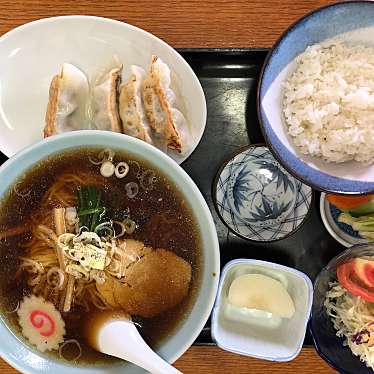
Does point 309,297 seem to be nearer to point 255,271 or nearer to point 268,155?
point 255,271

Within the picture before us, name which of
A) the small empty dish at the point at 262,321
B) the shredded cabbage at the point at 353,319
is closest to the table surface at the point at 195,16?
the small empty dish at the point at 262,321

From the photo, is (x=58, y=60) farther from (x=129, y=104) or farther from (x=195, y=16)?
(x=195, y=16)

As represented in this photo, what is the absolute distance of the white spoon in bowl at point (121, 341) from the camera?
158cm

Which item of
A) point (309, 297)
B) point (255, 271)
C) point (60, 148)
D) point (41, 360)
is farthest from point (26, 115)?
point (309, 297)

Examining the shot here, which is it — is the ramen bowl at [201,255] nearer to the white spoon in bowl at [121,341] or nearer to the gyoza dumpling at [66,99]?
the white spoon in bowl at [121,341]

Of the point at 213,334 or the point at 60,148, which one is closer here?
the point at 60,148

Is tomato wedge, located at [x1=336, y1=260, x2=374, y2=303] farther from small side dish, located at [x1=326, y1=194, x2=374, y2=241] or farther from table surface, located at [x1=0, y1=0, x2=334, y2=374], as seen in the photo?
table surface, located at [x1=0, y1=0, x2=334, y2=374]

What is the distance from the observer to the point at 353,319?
73.4 inches

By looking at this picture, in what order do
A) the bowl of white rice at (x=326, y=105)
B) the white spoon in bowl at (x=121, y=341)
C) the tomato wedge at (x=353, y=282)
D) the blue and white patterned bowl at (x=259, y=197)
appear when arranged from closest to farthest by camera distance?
the white spoon in bowl at (x=121, y=341), the bowl of white rice at (x=326, y=105), the tomato wedge at (x=353, y=282), the blue and white patterned bowl at (x=259, y=197)

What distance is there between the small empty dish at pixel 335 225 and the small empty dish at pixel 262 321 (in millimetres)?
212

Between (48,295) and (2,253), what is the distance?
6.6 inches

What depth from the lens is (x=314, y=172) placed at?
68.7 inches

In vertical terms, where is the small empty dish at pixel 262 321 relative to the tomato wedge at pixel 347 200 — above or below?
below

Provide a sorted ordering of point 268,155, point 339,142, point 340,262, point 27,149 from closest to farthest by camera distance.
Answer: point 27,149, point 339,142, point 340,262, point 268,155
